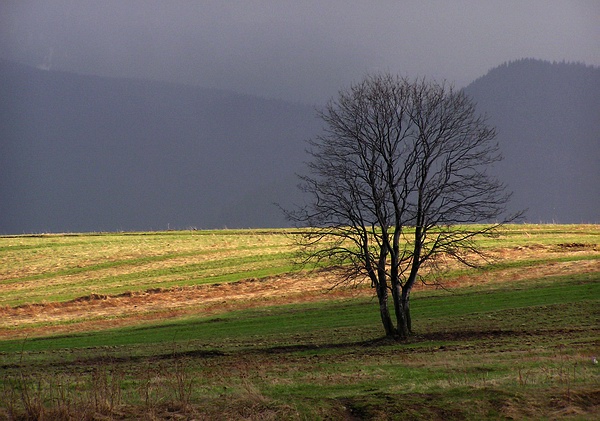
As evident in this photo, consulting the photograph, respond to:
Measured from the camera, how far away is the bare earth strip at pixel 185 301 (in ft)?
136

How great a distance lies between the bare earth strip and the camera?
4144 cm

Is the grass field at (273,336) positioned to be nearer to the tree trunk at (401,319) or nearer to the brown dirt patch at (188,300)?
the brown dirt patch at (188,300)

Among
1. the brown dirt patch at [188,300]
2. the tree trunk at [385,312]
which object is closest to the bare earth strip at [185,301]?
the brown dirt patch at [188,300]

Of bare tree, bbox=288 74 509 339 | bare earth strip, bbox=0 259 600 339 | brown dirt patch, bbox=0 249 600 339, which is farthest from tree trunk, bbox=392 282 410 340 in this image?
brown dirt patch, bbox=0 249 600 339

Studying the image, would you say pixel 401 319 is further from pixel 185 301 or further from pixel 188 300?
pixel 188 300

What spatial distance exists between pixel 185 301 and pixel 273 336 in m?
17.5

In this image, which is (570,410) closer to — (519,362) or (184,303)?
(519,362)

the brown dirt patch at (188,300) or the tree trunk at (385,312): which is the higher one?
the brown dirt patch at (188,300)

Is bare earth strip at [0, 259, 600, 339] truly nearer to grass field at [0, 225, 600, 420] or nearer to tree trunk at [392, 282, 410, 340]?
grass field at [0, 225, 600, 420]

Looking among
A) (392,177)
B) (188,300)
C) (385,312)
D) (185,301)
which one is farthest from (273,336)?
(188,300)

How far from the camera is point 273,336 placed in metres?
31.0

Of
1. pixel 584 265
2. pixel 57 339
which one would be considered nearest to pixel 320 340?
pixel 57 339

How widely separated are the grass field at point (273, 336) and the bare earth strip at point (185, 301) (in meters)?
0.18

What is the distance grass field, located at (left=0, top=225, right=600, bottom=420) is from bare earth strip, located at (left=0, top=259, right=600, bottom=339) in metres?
0.18
